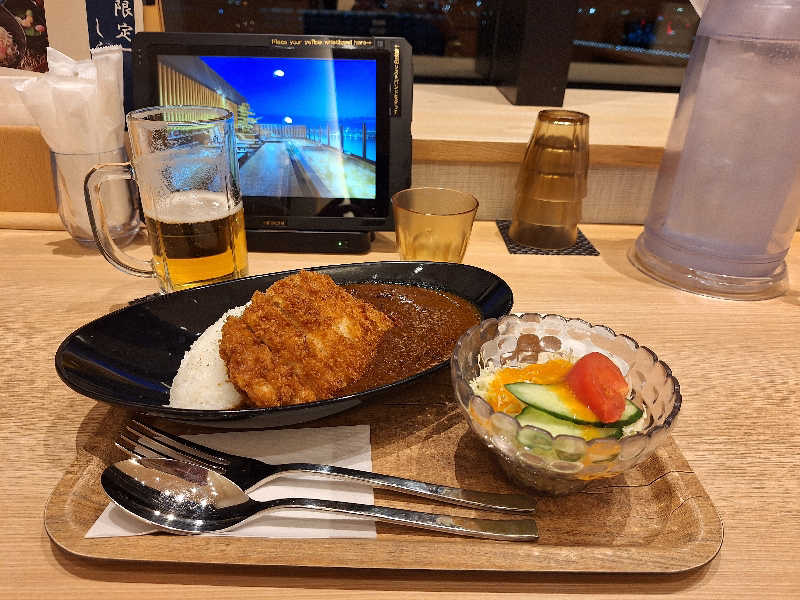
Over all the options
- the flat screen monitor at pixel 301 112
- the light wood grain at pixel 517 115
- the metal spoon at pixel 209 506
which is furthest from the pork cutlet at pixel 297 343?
the light wood grain at pixel 517 115

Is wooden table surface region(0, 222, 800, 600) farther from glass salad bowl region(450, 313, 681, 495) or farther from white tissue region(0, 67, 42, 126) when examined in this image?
white tissue region(0, 67, 42, 126)

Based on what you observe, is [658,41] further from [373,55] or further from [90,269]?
[90,269]

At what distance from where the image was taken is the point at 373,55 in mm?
1335

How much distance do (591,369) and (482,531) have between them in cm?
26

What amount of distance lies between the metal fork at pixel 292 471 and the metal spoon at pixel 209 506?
0.07 feet

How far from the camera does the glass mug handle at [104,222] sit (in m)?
1.12

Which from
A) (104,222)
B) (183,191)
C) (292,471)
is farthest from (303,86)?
(292,471)

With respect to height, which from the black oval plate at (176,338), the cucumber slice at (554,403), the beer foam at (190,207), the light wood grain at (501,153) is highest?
the light wood grain at (501,153)

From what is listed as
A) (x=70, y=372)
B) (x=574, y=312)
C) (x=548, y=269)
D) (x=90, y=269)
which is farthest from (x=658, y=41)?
(x=70, y=372)

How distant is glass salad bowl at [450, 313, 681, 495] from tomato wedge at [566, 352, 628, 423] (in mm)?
40

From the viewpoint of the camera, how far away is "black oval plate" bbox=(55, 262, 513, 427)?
81 centimetres

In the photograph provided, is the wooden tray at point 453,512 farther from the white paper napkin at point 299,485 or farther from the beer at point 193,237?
the beer at point 193,237

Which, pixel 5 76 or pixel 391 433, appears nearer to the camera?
pixel 391 433

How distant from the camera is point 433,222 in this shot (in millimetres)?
1291
